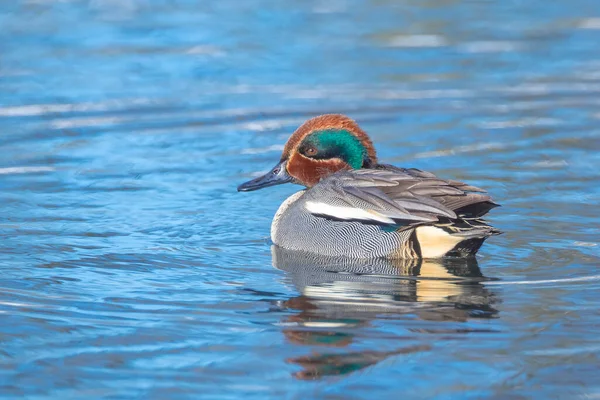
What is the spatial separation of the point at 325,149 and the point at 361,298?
5.43ft

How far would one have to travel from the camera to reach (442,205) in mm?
7195

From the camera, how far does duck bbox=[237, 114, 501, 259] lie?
7254 mm

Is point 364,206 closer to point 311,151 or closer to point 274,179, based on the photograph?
point 311,151

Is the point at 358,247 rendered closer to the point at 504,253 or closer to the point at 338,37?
the point at 504,253

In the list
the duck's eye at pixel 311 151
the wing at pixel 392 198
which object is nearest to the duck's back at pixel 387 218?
the wing at pixel 392 198

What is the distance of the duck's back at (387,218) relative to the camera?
23.7 ft

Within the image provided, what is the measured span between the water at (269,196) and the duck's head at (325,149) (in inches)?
21.9

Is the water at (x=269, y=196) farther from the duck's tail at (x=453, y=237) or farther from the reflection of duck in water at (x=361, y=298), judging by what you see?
the duck's tail at (x=453, y=237)

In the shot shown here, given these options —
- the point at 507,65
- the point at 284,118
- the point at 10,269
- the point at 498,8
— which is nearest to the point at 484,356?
the point at 10,269

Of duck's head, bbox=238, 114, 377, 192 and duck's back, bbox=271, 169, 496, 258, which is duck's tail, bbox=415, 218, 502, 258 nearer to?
duck's back, bbox=271, 169, 496, 258

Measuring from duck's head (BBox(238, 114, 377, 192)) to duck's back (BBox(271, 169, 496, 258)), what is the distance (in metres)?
0.25

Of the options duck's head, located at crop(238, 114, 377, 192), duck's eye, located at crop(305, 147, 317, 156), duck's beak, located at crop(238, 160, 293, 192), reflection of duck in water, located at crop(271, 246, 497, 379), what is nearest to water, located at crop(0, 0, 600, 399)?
reflection of duck in water, located at crop(271, 246, 497, 379)

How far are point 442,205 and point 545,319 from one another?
125cm

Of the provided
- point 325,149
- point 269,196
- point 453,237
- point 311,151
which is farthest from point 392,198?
point 269,196
